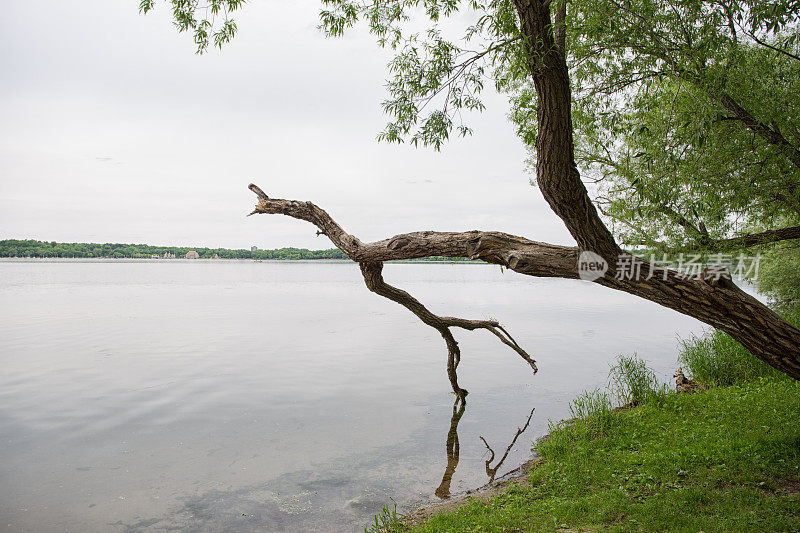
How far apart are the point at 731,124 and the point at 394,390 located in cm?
976

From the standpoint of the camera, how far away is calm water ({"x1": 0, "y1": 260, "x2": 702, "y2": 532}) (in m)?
7.13

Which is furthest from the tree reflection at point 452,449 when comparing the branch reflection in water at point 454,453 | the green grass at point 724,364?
the green grass at point 724,364

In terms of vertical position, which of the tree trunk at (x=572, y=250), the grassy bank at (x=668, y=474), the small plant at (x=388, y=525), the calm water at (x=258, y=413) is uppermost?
the tree trunk at (x=572, y=250)

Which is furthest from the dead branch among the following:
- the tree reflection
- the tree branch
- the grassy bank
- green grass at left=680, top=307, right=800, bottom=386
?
green grass at left=680, top=307, right=800, bottom=386

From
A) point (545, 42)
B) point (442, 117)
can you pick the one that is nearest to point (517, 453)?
point (442, 117)

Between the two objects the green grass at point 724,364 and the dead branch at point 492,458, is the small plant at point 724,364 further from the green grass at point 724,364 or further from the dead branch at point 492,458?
the dead branch at point 492,458

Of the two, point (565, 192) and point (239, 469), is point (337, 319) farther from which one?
point (565, 192)

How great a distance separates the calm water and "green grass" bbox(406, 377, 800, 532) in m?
1.60

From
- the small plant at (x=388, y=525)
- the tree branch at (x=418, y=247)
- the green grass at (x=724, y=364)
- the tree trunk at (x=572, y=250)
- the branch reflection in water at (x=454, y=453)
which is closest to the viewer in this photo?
the tree trunk at (x=572, y=250)

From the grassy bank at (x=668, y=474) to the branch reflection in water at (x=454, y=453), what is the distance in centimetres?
85

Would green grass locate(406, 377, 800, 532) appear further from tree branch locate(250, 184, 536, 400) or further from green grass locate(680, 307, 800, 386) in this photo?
tree branch locate(250, 184, 536, 400)

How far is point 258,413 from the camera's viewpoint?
37.2 feet

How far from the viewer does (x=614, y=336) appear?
21.7 metres

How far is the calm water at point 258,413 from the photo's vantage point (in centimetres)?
713
